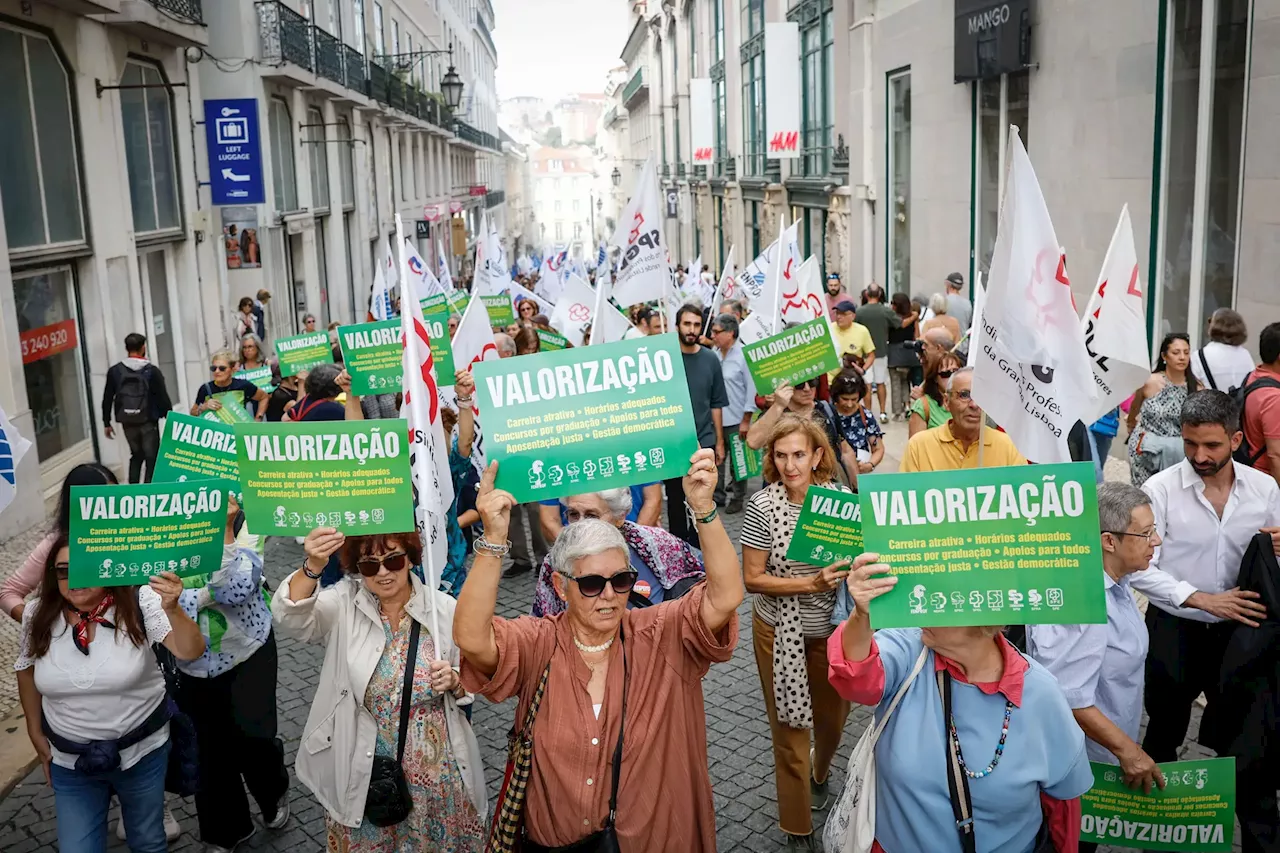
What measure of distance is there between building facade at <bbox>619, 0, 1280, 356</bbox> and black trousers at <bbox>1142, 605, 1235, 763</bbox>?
5.80 m

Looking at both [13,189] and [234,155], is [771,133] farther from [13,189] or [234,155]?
[13,189]

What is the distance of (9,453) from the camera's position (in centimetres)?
543

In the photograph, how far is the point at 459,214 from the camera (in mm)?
54906

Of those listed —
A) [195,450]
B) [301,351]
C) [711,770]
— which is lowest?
[711,770]

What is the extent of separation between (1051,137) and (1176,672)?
33.3ft

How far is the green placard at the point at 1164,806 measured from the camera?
4.09 meters

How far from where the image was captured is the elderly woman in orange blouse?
11.4 feet

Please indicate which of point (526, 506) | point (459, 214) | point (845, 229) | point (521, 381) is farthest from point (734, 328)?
point (459, 214)

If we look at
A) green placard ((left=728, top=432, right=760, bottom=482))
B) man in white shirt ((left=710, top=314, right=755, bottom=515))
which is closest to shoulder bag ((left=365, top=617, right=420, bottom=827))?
green placard ((left=728, top=432, right=760, bottom=482))

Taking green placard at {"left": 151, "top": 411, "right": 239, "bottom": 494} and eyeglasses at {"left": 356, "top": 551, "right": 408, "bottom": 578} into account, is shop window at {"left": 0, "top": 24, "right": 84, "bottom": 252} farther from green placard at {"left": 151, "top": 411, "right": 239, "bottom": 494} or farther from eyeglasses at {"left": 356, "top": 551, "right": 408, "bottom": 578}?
eyeglasses at {"left": 356, "top": 551, "right": 408, "bottom": 578}

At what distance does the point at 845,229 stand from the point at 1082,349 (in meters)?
19.4

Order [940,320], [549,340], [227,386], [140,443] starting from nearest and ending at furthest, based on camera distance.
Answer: [227,386]
[140,443]
[549,340]
[940,320]

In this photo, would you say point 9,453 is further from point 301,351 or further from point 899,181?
point 899,181


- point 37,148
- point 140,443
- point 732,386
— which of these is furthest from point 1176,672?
point 37,148
